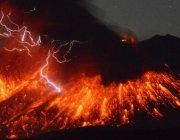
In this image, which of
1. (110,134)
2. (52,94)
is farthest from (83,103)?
(110,134)

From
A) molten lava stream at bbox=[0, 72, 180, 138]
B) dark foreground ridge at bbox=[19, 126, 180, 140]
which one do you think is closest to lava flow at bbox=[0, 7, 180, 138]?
molten lava stream at bbox=[0, 72, 180, 138]

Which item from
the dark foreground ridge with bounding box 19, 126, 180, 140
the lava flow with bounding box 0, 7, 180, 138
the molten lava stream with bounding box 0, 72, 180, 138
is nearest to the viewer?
the dark foreground ridge with bounding box 19, 126, 180, 140

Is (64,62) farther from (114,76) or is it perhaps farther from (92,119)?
(92,119)

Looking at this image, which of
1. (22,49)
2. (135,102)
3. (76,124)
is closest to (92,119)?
(76,124)

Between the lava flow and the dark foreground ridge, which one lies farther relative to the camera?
the lava flow

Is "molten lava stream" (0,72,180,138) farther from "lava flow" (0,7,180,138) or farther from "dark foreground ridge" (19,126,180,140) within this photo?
"dark foreground ridge" (19,126,180,140)

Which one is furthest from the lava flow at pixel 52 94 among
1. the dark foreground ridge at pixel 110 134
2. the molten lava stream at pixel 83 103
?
the dark foreground ridge at pixel 110 134

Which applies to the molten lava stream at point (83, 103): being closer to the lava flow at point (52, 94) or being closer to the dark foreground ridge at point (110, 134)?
the lava flow at point (52, 94)

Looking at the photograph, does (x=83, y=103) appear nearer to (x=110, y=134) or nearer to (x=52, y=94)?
(x=52, y=94)

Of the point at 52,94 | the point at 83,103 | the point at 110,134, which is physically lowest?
the point at 110,134
